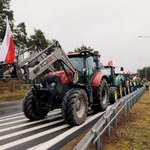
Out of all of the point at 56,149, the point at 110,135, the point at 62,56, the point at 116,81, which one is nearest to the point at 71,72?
the point at 62,56

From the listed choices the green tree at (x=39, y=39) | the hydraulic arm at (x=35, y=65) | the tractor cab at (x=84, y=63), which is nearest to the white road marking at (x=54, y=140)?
the hydraulic arm at (x=35, y=65)

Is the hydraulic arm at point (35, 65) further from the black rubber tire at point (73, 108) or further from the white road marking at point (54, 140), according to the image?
the white road marking at point (54, 140)

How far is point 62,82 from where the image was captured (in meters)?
11.0

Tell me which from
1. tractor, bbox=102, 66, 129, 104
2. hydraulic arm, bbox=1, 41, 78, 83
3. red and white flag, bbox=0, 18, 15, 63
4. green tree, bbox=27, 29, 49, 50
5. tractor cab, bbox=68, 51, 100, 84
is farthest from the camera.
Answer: green tree, bbox=27, 29, 49, 50

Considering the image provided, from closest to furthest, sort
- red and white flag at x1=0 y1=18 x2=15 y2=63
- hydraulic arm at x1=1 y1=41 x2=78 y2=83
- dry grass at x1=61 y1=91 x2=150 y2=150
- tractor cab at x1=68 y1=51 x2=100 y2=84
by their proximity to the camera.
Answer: dry grass at x1=61 y1=91 x2=150 y2=150, hydraulic arm at x1=1 y1=41 x2=78 y2=83, red and white flag at x1=0 y1=18 x2=15 y2=63, tractor cab at x1=68 y1=51 x2=100 y2=84

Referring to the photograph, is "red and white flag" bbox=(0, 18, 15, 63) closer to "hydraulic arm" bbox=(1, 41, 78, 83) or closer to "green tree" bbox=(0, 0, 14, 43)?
"hydraulic arm" bbox=(1, 41, 78, 83)

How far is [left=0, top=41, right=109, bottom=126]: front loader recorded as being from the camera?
9.63 m

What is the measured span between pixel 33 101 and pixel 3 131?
2.12m

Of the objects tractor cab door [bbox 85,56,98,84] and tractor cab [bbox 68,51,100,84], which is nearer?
tractor cab [bbox 68,51,100,84]

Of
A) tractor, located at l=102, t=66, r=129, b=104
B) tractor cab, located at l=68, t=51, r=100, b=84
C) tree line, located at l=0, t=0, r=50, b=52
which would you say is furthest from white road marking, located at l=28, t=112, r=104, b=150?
tree line, located at l=0, t=0, r=50, b=52

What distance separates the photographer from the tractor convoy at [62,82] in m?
9.61

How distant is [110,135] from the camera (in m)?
8.25

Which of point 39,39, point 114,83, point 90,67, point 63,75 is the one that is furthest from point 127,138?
point 39,39

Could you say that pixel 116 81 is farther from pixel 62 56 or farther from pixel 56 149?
pixel 56 149
